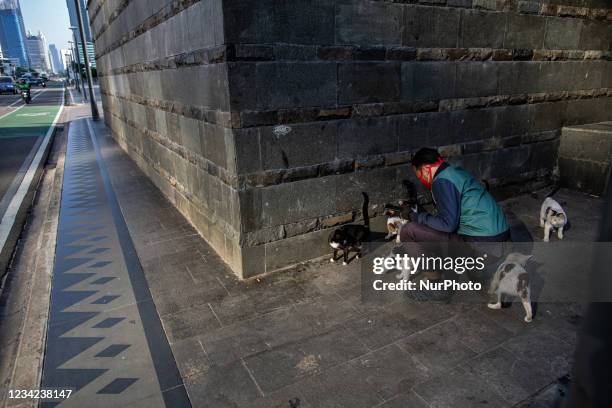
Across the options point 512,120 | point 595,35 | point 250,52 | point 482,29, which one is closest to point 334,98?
point 250,52

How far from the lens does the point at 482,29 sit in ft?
22.0

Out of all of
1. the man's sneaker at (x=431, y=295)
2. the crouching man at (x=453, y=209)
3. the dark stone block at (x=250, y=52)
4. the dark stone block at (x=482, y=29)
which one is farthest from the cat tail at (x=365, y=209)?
the dark stone block at (x=482, y=29)

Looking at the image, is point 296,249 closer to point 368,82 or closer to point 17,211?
point 368,82

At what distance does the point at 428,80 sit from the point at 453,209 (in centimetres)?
294

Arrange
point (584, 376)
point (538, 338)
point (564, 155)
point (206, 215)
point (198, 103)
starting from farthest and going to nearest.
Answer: point (564, 155), point (206, 215), point (198, 103), point (538, 338), point (584, 376)

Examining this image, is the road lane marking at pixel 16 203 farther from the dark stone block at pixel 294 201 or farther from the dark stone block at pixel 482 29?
the dark stone block at pixel 482 29

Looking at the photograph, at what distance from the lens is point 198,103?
229 inches

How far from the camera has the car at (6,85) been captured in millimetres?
52594

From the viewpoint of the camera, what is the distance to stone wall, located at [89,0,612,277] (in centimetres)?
483

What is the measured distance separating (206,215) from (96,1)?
45.6 feet

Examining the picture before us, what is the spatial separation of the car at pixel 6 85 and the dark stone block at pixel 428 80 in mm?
64556

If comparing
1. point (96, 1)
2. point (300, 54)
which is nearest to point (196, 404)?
point (300, 54)

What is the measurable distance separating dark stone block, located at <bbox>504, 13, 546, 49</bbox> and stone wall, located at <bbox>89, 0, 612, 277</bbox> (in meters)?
0.03

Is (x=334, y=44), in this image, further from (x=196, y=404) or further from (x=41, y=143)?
(x=41, y=143)
